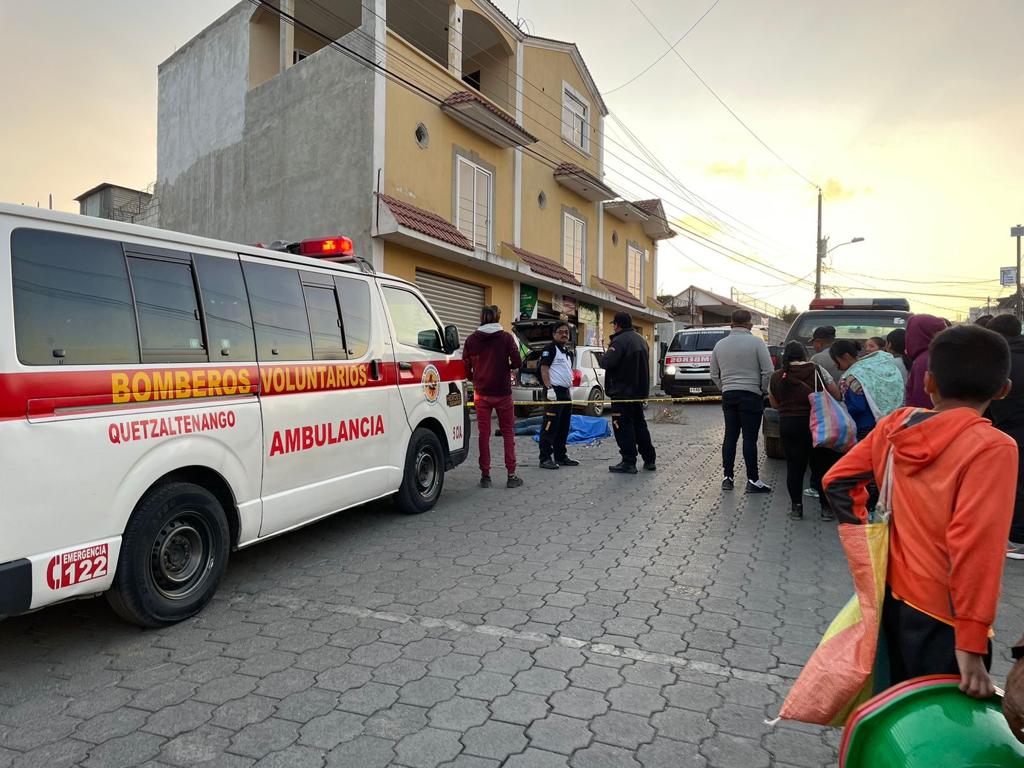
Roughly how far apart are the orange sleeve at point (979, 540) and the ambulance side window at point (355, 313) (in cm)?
428

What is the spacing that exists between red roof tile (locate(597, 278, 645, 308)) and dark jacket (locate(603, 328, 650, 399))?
554 inches

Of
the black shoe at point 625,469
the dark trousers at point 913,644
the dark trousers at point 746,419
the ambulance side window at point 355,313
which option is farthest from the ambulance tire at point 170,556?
the black shoe at point 625,469

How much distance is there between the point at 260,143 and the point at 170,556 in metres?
13.8

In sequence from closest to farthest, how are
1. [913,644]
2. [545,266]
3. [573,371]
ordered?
1. [913,644]
2. [573,371]
3. [545,266]

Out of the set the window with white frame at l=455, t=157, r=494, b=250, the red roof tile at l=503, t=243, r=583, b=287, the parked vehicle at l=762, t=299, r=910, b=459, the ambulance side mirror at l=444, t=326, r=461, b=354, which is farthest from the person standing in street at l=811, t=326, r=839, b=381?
the red roof tile at l=503, t=243, r=583, b=287

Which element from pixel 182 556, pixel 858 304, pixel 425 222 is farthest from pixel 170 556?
pixel 425 222

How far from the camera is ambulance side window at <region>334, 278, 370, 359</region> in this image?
523cm

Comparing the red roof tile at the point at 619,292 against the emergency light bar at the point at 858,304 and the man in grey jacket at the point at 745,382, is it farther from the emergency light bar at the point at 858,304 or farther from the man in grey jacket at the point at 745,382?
the man in grey jacket at the point at 745,382

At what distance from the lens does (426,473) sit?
21.0 feet

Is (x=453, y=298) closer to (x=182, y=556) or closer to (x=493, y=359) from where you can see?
(x=493, y=359)

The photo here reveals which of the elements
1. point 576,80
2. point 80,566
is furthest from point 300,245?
point 576,80

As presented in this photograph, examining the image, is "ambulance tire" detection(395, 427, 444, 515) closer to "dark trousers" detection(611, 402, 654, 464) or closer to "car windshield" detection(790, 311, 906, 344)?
"dark trousers" detection(611, 402, 654, 464)

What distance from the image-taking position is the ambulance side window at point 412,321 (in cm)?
599

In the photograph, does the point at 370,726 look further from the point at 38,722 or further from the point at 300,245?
the point at 300,245
